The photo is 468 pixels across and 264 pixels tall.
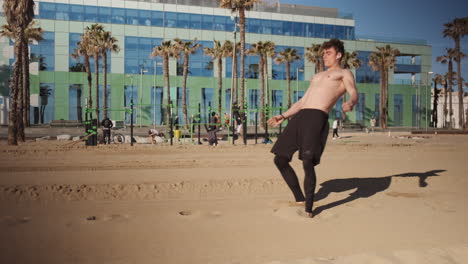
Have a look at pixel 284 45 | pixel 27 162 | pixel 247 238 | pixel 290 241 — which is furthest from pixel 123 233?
pixel 284 45

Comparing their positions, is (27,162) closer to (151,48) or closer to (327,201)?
(327,201)

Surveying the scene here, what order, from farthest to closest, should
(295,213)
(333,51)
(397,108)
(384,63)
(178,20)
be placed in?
(397,108), (384,63), (178,20), (333,51), (295,213)

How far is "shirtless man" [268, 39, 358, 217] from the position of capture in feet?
13.5

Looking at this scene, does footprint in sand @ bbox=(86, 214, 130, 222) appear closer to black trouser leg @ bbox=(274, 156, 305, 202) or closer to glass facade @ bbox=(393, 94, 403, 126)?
black trouser leg @ bbox=(274, 156, 305, 202)

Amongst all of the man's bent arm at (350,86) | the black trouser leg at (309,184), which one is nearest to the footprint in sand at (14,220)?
the black trouser leg at (309,184)

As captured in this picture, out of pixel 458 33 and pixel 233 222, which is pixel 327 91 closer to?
pixel 233 222

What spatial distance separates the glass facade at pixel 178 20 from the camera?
46.6 metres

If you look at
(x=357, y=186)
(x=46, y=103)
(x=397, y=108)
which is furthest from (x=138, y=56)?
(x=357, y=186)

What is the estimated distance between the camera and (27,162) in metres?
9.89

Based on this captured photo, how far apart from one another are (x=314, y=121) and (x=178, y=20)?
160 ft

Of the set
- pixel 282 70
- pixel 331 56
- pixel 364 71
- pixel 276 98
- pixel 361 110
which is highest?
pixel 364 71

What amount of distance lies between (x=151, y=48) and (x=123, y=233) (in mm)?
47583

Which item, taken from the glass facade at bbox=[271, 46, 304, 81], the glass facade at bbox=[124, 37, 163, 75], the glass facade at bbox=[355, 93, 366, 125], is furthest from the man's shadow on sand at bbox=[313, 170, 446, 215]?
the glass facade at bbox=[355, 93, 366, 125]

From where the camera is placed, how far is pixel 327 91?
13.9ft
